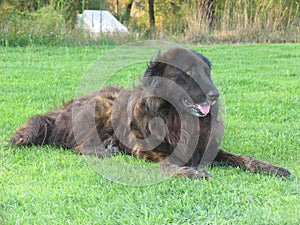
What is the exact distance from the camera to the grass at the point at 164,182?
2.75 metres

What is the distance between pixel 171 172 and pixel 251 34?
10.7 m

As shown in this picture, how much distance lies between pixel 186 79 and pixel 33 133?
5.37 feet

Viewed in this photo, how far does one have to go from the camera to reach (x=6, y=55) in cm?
991

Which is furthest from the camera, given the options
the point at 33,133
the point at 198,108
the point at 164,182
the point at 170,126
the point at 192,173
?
the point at 33,133

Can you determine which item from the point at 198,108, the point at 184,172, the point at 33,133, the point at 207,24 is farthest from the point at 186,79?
the point at 207,24

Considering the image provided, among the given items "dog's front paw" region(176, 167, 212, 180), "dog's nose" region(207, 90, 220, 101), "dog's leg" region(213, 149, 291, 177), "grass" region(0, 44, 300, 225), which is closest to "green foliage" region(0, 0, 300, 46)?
"grass" region(0, 44, 300, 225)

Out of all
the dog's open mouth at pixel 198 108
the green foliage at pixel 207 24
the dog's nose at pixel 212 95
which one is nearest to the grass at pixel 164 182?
the dog's open mouth at pixel 198 108

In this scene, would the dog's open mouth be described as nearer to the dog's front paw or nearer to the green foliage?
the dog's front paw

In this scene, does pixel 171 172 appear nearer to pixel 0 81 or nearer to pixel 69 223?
pixel 69 223

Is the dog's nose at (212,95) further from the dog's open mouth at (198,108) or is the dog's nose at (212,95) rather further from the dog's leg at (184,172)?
the dog's leg at (184,172)

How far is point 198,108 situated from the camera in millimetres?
3678

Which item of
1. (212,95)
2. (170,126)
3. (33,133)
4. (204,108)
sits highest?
(212,95)

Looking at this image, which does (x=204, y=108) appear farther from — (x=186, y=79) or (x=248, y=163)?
(x=248, y=163)

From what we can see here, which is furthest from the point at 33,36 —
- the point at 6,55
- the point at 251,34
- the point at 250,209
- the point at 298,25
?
the point at 250,209
